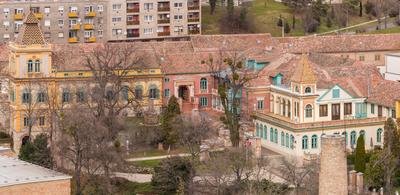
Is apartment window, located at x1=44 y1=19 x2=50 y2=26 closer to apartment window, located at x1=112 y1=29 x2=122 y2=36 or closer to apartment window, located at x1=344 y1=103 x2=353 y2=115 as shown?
apartment window, located at x1=112 y1=29 x2=122 y2=36

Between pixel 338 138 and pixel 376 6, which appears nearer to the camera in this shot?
pixel 338 138

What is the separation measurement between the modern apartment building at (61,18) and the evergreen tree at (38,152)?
28.4 m

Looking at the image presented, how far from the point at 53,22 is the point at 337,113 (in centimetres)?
3266

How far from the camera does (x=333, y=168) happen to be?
5709 centimetres

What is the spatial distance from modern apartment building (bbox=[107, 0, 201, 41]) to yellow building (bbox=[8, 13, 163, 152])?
2169 cm

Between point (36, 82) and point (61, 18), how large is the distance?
70.0 ft

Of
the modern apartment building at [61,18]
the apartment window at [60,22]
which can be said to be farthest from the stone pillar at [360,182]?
the apartment window at [60,22]

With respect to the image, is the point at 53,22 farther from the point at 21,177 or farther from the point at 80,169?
the point at 21,177

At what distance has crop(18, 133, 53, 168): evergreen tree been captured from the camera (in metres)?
78.3

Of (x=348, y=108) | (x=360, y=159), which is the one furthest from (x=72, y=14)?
(x=360, y=159)

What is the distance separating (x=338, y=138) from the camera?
5756 cm

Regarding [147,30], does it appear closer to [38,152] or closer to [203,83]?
[203,83]

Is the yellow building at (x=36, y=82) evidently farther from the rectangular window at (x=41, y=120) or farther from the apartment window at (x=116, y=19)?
the apartment window at (x=116, y=19)

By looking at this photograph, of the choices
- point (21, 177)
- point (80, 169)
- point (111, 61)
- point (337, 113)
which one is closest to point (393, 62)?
point (337, 113)
